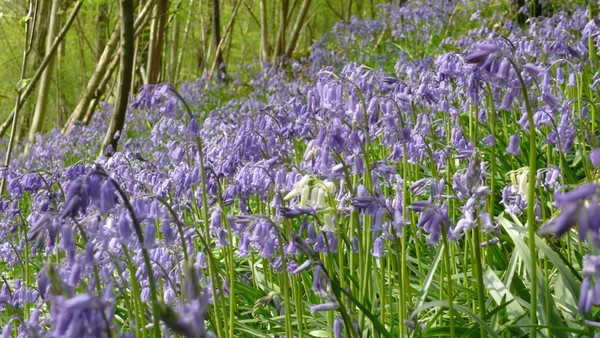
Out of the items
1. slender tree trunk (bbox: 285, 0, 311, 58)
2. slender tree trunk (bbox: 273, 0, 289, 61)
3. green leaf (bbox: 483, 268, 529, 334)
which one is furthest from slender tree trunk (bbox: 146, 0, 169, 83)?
green leaf (bbox: 483, 268, 529, 334)

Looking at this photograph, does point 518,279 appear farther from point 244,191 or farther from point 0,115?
point 0,115

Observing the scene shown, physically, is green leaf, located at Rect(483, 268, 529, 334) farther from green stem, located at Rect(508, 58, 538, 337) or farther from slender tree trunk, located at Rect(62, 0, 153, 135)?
slender tree trunk, located at Rect(62, 0, 153, 135)

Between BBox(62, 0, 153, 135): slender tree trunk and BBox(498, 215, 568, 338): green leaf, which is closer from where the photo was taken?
BBox(498, 215, 568, 338): green leaf

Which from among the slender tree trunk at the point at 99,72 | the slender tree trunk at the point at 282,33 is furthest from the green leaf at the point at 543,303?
the slender tree trunk at the point at 282,33

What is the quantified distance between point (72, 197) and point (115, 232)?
51 centimetres

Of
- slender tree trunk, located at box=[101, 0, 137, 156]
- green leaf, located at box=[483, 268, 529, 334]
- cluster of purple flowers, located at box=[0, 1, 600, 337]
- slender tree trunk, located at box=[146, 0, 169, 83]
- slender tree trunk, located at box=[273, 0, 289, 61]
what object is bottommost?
green leaf, located at box=[483, 268, 529, 334]

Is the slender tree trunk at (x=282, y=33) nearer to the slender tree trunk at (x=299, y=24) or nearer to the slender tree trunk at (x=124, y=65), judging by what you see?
the slender tree trunk at (x=299, y=24)

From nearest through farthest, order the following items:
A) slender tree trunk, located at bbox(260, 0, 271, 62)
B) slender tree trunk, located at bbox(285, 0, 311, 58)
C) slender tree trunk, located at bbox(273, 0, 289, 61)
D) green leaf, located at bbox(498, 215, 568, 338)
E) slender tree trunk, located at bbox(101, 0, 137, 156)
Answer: green leaf, located at bbox(498, 215, 568, 338)
slender tree trunk, located at bbox(101, 0, 137, 156)
slender tree trunk, located at bbox(285, 0, 311, 58)
slender tree trunk, located at bbox(273, 0, 289, 61)
slender tree trunk, located at bbox(260, 0, 271, 62)

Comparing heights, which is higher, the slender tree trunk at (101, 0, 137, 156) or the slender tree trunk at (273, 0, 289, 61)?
the slender tree trunk at (273, 0, 289, 61)

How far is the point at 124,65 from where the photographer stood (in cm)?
629

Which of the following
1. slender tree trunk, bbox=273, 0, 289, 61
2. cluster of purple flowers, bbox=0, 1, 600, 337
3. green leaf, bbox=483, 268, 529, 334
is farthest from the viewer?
slender tree trunk, bbox=273, 0, 289, 61

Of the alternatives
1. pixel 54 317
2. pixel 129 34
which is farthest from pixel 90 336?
pixel 129 34

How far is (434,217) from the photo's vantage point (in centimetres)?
228

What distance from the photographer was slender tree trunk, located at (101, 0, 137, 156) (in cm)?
610
